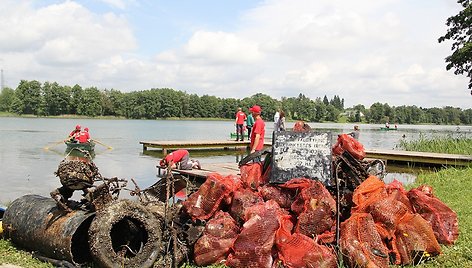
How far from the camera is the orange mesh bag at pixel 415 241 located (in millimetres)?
5191

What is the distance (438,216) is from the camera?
Result: 5969mm

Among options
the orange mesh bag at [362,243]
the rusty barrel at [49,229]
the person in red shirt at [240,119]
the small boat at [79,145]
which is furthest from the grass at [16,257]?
the person in red shirt at [240,119]

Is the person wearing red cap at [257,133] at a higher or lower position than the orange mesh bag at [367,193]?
higher

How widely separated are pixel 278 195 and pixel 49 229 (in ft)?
9.03

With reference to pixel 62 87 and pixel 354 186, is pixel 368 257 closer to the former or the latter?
pixel 354 186

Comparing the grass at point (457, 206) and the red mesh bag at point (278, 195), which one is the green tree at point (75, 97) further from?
the red mesh bag at point (278, 195)

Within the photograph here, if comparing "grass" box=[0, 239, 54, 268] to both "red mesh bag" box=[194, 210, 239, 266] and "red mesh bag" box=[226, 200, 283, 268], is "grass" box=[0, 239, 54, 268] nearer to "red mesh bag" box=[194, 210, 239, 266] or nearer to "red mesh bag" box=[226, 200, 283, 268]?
"red mesh bag" box=[194, 210, 239, 266]

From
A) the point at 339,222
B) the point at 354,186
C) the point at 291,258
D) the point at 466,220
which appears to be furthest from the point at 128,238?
the point at 466,220

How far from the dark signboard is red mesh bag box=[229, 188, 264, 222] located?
1.60 feet

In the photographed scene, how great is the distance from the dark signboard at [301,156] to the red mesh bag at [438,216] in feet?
4.10

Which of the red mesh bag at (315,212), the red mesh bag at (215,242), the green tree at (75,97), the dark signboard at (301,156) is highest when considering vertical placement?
the green tree at (75,97)

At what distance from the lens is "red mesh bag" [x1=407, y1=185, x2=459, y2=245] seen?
5888 millimetres

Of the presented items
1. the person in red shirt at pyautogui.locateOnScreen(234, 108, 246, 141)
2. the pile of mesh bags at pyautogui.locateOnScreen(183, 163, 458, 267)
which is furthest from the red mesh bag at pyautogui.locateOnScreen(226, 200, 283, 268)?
the person in red shirt at pyautogui.locateOnScreen(234, 108, 246, 141)

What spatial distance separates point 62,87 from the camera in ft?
323
